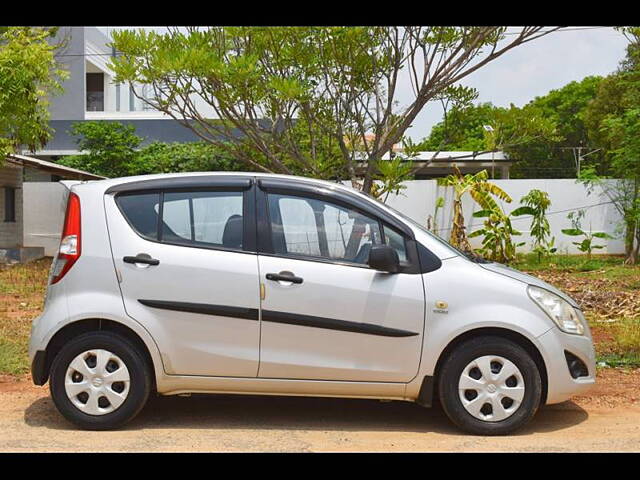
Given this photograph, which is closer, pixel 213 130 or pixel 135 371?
pixel 135 371

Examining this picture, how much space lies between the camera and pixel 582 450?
5359mm

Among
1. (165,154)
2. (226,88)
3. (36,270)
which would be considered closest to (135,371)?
(226,88)

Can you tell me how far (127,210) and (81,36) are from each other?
30.0 m

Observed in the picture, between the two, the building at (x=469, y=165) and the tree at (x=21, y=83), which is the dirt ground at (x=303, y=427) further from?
the building at (x=469, y=165)

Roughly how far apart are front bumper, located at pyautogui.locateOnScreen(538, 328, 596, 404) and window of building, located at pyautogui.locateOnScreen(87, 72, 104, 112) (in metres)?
35.7

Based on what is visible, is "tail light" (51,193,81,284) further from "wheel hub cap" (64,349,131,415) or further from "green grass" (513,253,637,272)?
"green grass" (513,253,637,272)

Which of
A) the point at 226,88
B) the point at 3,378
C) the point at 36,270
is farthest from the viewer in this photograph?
the point at 36,270

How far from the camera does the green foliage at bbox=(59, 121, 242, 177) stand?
25.5 metres

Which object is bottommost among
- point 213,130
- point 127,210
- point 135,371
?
point 135,371

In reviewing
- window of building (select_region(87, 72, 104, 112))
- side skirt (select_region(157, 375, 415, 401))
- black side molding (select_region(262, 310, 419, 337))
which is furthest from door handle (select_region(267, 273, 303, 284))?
window of building (select_region(87, 72, 104, 112))

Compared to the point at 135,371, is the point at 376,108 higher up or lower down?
higher up

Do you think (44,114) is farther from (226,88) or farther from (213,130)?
(226,88)

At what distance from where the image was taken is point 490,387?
221 inches

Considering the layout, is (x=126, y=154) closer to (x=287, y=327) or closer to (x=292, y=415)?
(x=292, y=415)
